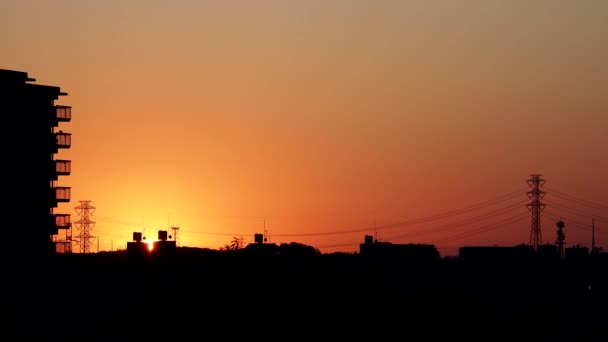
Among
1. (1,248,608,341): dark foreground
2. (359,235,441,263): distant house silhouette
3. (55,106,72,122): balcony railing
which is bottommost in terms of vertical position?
(1,248,608,341): dark foreground

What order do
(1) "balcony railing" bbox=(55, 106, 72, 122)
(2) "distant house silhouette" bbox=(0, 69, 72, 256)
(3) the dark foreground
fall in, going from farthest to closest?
1. (1) "balcony railing" bbox=(55, 106, 72, 122)
2. (2) "distant house silhouette" bbox=(0, 69, 72, 256)
3. (3) the dark foreground

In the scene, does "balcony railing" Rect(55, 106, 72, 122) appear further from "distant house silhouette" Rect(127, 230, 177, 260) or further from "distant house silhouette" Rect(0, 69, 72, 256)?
Answer: "distant house silhouette" Rect(127, 230, 177, 260)

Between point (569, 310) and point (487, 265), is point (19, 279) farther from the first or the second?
point (487, 265)

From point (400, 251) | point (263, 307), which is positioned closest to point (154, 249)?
point (263, 307)

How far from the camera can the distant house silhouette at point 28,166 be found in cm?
12800

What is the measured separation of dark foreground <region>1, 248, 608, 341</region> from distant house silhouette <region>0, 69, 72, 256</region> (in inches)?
917

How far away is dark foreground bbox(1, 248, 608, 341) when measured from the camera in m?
73.7

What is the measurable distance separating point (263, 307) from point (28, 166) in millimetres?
64033

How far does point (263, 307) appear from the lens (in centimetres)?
7512

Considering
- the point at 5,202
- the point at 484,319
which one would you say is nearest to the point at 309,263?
the point at 484,319

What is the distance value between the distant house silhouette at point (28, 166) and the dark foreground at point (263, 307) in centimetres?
2329

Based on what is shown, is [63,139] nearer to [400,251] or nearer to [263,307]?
[400,251]

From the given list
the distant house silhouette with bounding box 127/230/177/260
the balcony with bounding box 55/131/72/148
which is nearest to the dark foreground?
the distant house silhouette with bounding box 127/230/177/260

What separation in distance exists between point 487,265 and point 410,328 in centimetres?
7956
